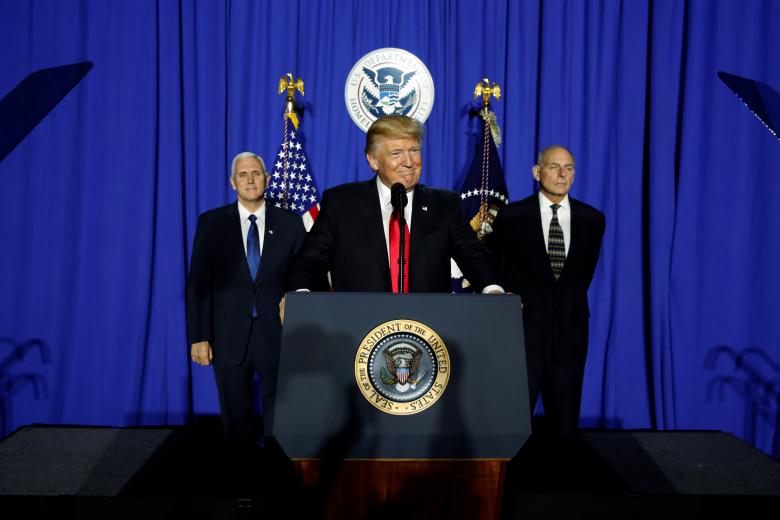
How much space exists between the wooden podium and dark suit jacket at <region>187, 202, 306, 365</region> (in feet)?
5.30

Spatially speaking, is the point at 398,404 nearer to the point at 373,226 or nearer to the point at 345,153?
the point at 373,226

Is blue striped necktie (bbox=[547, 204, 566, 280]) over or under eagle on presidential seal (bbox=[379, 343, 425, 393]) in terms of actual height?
over

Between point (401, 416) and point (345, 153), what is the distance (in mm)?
2746

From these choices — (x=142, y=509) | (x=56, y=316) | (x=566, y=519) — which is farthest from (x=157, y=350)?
(x=566, y=519)

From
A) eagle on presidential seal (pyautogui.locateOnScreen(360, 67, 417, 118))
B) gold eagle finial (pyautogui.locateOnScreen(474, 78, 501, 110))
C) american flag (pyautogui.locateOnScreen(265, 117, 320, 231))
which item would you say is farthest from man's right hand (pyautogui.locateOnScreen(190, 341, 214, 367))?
gold eagle finial (pyautogui.locateOnScreen(474, 78, 501, 110))

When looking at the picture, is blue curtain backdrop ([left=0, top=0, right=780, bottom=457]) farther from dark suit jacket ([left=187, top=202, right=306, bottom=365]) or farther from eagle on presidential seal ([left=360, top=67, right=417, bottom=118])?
dark suit jacket ([left=187, top=202, right=306, bottom=365])

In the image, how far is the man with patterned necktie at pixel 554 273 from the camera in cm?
311

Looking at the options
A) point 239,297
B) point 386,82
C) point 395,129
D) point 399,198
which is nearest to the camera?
point 399,198

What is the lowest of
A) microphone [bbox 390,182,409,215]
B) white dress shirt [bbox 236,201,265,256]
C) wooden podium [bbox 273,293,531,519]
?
wooden podium [bbox 273,293,531,519]

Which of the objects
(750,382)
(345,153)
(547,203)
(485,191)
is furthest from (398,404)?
(750,382)

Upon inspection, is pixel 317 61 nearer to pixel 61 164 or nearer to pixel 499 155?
pixel 499 155

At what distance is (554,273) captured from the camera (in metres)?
3.11

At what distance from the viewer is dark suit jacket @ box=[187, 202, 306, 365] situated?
3049mm

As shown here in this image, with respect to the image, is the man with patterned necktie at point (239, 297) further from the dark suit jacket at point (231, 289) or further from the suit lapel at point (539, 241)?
the suit lapel at point (539, 241)
